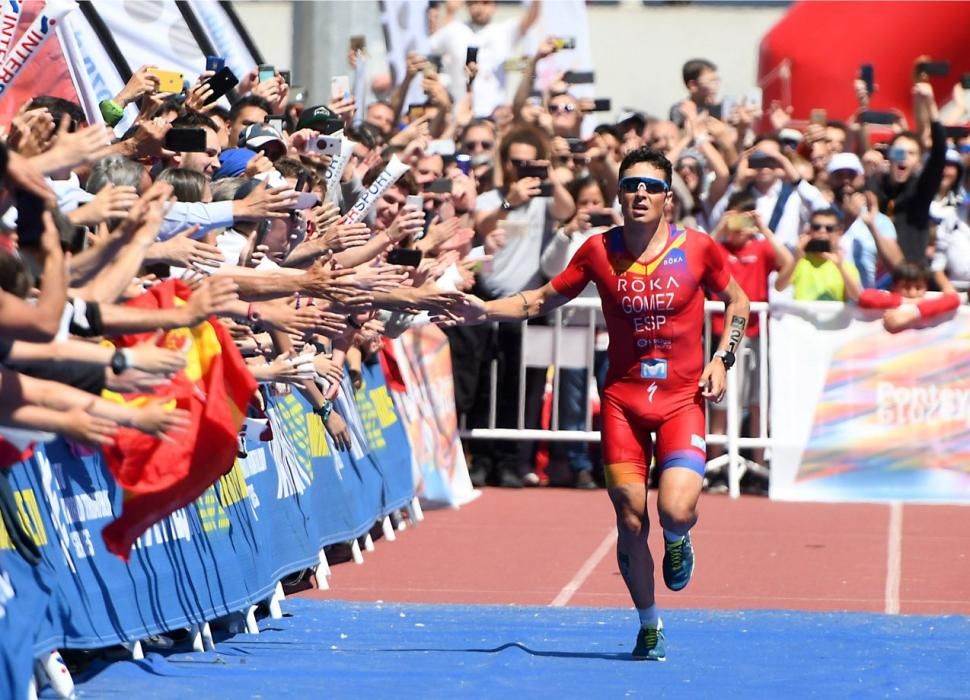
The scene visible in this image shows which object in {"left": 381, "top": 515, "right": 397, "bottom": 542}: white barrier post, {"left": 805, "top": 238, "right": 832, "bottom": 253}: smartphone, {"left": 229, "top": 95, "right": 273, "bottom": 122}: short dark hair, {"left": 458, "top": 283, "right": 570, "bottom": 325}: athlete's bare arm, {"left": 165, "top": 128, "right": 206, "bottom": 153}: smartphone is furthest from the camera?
{"left": 805, "top": 238, "right": 832, "bottom": 253}: smartphone

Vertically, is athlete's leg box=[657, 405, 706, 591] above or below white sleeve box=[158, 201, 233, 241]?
below

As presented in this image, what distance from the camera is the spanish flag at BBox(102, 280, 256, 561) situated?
26.3ft

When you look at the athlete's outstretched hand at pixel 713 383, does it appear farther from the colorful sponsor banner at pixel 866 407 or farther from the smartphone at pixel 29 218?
the colorful sponsor banner at pixel 866 407

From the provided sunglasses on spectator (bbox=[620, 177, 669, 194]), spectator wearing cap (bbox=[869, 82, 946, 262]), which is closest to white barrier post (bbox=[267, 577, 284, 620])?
sunglasses on spectator (bbox=[620, 177, 669, 194])

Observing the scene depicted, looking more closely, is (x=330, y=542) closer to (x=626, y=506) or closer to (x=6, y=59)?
(x=626, y=506)

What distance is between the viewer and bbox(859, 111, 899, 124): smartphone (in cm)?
1784

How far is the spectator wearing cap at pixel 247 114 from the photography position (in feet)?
39.6

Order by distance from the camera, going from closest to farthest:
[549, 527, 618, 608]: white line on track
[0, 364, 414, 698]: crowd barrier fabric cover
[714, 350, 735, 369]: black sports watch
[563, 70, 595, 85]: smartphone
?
[0, 364, 414, 698]: crowd barrier fabric cover
[714, 350, 735, 369]: black sports watch
[549, 527, 618, 608]: white line on track
[563, 70, 595, 85]: smartphone

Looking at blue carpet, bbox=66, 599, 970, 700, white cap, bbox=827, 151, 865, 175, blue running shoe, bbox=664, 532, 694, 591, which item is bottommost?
blue carpet, bbox=66, 599, 970, 700

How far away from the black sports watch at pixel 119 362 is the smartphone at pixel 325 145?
4896mm

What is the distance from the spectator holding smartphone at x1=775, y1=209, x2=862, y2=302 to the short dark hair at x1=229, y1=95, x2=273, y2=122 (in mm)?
5286

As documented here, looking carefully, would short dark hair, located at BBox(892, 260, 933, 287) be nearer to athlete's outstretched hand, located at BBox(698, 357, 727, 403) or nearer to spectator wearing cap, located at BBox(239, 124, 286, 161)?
spectator wearing cap, located at BBox(239, 124, 286, 161)

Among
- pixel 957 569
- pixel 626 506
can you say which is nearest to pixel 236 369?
pixel 626 506

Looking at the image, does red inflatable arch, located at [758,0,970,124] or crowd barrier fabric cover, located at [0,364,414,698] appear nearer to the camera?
crowd barrier fabric cover, located at [0,364,414,698]
